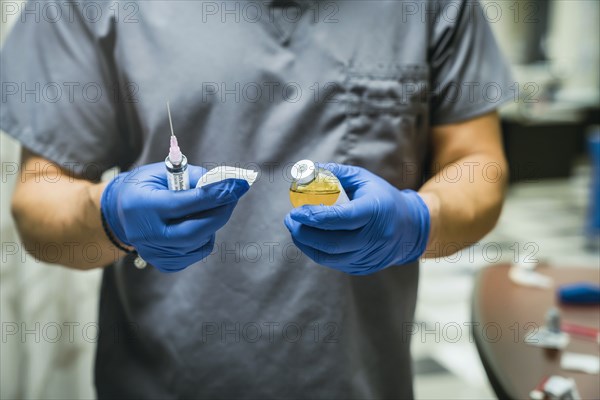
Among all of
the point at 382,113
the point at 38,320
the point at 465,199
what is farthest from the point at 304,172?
the point at 38,320

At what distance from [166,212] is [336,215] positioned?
0.75ft

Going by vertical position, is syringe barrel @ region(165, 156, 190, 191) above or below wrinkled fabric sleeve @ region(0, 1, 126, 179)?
below

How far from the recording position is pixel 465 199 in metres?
1.05

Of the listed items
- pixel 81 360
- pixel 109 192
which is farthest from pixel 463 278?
pixel 109 192

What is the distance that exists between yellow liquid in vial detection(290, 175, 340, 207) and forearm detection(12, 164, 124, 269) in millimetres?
313

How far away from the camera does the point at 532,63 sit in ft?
20.8

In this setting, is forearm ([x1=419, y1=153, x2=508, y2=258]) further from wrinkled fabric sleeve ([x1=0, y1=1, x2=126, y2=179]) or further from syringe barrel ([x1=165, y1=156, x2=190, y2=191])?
wrinkled fabric sleeve ([x1=0, y1=1, x2=126, y2=179])

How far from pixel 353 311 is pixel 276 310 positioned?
0.13m

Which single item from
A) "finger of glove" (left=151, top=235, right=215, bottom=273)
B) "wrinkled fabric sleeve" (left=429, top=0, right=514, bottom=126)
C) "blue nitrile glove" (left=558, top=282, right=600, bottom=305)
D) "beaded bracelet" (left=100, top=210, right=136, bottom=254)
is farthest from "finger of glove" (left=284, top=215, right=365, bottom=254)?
"blue nitrile glove" (left=558, top=282, right=600, bottom=305)

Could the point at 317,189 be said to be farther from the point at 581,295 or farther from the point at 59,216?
the point at 581,295

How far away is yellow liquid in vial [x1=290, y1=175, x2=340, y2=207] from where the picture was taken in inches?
33.0

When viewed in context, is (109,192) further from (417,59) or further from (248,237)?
(417,59)

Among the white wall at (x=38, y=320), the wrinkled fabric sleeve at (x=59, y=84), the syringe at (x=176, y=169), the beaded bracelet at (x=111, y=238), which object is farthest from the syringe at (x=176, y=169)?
the white wall at (x=38, y=320)

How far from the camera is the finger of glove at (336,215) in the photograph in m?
0.78
